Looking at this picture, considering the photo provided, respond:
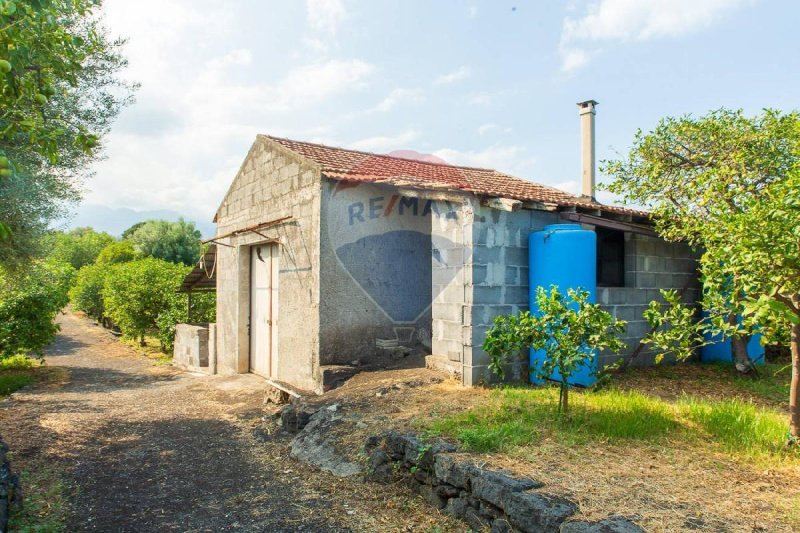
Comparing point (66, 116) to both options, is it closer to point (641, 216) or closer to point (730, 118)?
point (641, 216)

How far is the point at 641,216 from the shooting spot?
8.10m

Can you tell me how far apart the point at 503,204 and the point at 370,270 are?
2.57 m

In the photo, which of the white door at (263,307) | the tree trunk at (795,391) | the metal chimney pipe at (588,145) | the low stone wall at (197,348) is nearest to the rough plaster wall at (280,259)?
the white door at (263,307)

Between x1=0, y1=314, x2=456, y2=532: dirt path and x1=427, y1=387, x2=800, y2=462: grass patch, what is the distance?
0.99m

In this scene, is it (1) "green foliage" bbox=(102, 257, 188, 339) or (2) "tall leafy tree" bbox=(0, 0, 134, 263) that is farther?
(1) "green foliage" bbox=(102, 257, 188, 339)

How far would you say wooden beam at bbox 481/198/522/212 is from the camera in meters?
6.29

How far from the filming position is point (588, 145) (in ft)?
32.0

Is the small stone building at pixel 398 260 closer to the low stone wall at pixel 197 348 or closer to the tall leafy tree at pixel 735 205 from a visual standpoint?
the tall leafy tree at pixel 735 205

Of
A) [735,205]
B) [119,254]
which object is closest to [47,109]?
[735,205]

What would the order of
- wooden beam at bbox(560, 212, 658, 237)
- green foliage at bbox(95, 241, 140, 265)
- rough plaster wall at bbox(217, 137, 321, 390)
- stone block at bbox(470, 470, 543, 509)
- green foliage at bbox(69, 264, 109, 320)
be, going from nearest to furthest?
1. stone block at bbox(470, 470, 543, 509)
2. wooden beam at bbox(560, 212, 658, 237)
3. rough plaster wall at bbox(217, 137, 321, 390)
4. green foliage at bbox(69, 264, 109, 320)
5. green foliage at bbox(95, 241, 140, 265)

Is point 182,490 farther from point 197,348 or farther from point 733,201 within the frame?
point 197,348

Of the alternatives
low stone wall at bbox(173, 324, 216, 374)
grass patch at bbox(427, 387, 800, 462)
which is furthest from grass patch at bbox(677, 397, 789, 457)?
low stone wall at bbox(173, 324, 216, 374)

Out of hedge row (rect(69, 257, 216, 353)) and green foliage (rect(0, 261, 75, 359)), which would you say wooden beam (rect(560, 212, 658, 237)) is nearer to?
green foliage (rect(0, 261, 75, 359))

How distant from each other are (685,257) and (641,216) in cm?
155
